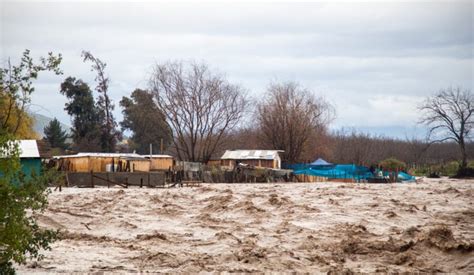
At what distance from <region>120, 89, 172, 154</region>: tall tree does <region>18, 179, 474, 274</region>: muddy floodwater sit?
A: 132 ft

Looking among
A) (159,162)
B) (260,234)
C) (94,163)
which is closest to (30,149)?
(94,163)

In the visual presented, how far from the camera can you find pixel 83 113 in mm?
69938

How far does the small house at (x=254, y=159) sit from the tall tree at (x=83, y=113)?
1567cm

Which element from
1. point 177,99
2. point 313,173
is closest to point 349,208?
point 313,173

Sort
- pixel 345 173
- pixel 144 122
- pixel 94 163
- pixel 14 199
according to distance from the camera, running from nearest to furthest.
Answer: pixel 14 199 < pixel 94 163 < pixel 345 173 < pixel 144 122

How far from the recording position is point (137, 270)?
42.2 feet

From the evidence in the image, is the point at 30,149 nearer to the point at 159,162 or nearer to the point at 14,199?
the point at 159,162

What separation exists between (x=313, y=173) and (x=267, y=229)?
36.0 metres

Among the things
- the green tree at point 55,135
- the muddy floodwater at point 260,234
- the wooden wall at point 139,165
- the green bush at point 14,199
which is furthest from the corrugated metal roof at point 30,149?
the green tree at point 55,135

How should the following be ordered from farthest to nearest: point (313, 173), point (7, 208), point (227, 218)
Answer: point (313, 173)
point (227, 218)
point (7, 208)

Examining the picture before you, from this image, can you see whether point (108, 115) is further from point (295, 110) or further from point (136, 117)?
point (295, 110)

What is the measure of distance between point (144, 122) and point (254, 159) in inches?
772

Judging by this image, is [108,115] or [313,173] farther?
[108,115]

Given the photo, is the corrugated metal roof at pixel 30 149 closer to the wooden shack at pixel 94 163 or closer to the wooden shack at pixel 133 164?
the wooden shack at pixel 94 163
